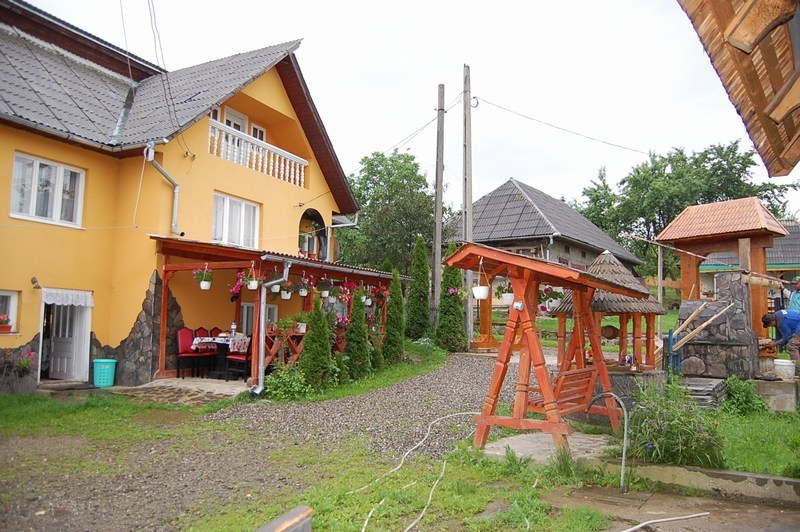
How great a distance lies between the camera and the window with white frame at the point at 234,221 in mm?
13695

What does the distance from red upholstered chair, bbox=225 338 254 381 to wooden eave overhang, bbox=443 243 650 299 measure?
20.8ft

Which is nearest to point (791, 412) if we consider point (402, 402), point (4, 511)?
point (402, 402)

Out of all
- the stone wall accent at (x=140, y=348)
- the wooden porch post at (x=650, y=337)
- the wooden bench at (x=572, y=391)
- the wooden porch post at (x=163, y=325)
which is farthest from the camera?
the wooden porch post at (x=163, y=325)

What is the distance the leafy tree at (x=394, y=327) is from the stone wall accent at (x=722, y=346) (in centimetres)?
710

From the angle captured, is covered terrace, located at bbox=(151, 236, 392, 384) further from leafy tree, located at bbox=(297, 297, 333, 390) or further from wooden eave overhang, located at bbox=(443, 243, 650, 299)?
wooden eave overhang, located at bbox=(443, 243, 650, 299)

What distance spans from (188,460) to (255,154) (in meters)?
9.51

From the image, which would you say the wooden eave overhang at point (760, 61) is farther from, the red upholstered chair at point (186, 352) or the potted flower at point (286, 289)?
the red upholstered chair at point (186, 352)

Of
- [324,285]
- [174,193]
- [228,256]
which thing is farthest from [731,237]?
[174,193]

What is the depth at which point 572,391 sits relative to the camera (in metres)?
7.40

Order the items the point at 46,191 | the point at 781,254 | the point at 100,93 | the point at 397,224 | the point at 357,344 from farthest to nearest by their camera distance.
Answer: the point at 781,254
the point at 397,224
the point at 100,93
the point at 357,344
the point at 46,191

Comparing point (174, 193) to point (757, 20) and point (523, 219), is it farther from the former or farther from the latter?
point (523, 219)

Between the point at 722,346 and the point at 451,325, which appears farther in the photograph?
the point at 451,325

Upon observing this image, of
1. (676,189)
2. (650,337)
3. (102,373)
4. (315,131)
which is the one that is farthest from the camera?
(676,189)

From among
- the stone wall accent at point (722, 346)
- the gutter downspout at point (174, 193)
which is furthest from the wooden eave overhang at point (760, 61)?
the gutter downspout at point (174, 193)
